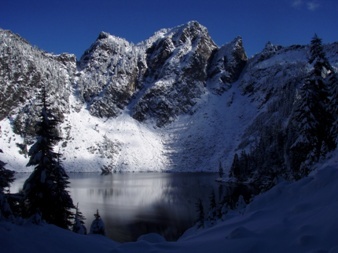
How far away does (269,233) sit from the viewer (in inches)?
263

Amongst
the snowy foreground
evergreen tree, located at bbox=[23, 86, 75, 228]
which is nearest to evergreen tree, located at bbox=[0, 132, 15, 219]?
the snowy foreground

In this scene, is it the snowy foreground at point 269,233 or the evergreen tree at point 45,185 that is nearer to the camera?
the snowy foreground at point 269,233

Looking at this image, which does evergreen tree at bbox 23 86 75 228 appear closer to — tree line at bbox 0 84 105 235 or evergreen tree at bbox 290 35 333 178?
tree line at bbox 0 84 105 235

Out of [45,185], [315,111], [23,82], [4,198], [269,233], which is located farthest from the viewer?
[23,82]

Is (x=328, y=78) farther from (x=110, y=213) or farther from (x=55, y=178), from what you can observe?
(x=110, y=213)

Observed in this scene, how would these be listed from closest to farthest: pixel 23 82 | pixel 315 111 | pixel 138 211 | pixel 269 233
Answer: pixel 269 233 → pixel 315 111 → pixel 138 211 → pixel 23 82

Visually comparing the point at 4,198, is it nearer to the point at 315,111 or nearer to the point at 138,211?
the point at 315,111

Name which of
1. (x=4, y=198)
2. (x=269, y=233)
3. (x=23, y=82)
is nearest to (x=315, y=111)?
(x=269, y=233)

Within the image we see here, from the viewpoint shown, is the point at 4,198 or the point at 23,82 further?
the point at 23,82

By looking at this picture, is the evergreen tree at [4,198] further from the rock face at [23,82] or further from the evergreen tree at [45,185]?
the rock face at [23,82]

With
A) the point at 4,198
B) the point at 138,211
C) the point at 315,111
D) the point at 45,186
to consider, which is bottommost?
the point at 138,211

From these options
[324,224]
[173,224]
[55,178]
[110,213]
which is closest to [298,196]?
[324,224]

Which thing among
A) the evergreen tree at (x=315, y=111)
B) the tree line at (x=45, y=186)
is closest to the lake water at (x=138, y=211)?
the tree line at (x=45, y=186)

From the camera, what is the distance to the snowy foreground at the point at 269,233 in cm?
591
